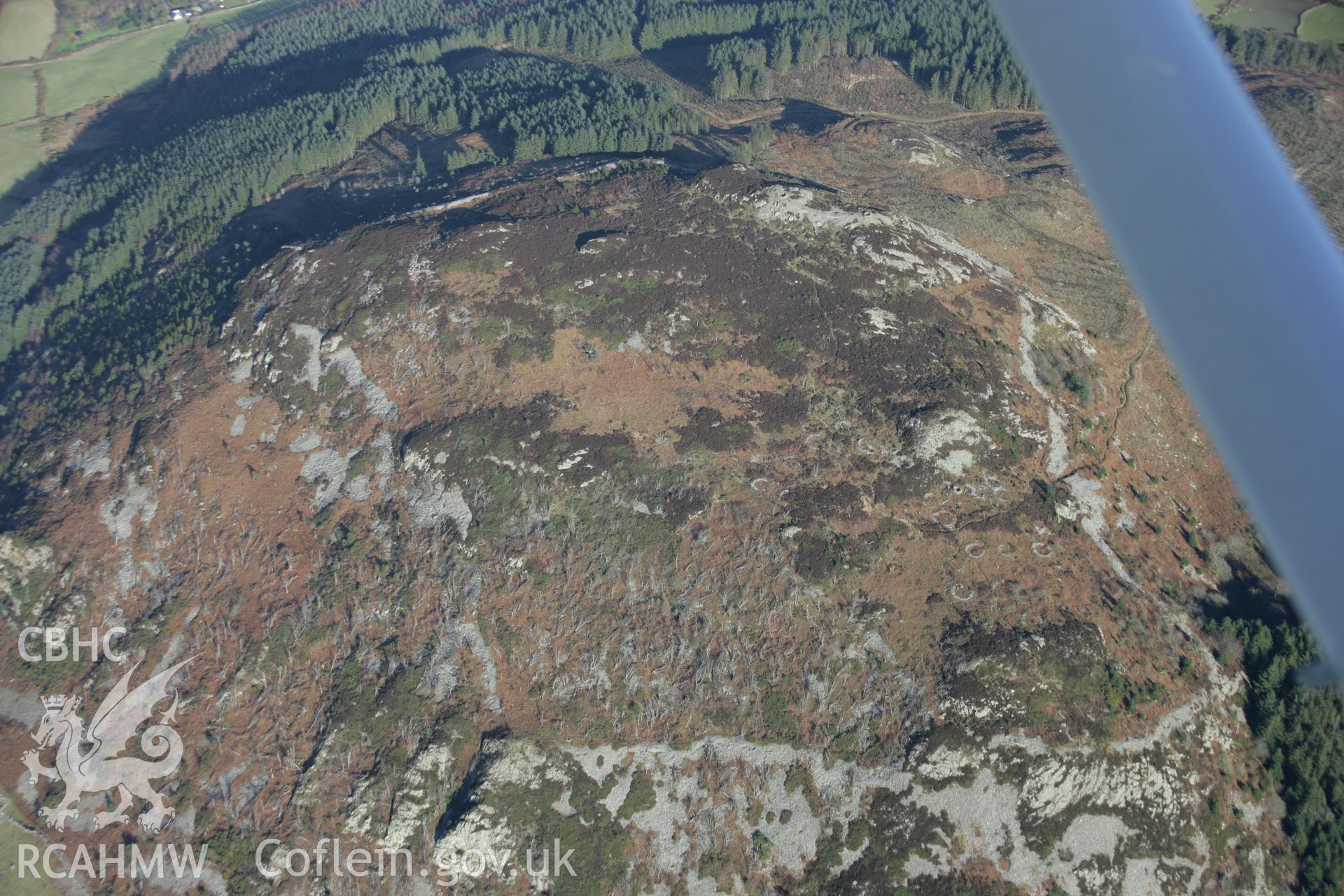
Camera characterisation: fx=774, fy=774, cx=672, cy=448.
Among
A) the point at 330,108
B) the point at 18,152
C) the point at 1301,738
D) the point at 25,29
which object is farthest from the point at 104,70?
the point at 1301,738

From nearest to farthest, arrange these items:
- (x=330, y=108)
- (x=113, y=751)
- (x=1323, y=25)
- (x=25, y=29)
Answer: (x=113, y=751), (x=330, y=108), (x=1323, y=25), (x=25, y=29)

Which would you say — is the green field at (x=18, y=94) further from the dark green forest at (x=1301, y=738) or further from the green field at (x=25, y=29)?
the dark green forest at (x=1301, y=738)

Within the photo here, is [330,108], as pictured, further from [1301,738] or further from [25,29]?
[1301,738]

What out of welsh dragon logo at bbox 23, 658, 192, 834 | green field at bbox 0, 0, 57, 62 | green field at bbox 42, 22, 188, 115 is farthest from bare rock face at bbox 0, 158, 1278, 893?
green field at bbox 0, 0, 57, 62

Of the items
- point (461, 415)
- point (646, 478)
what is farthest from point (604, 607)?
point (461, 415)

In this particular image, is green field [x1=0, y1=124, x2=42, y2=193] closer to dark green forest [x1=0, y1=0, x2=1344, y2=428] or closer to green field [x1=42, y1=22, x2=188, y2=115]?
dark green forest [x1=0, y1=0, x2=1344, y2=428]

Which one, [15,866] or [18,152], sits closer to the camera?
[15,866]
